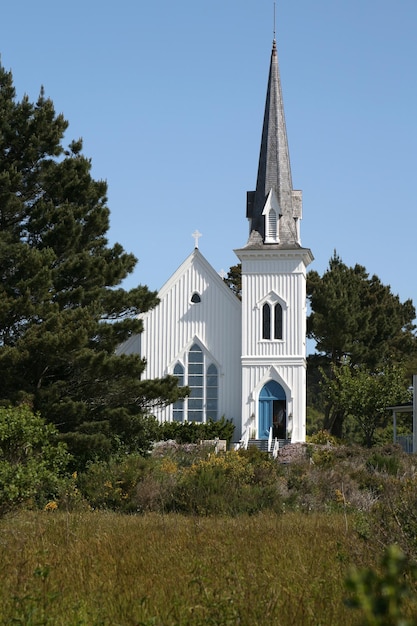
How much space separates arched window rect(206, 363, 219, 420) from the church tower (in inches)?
56.3

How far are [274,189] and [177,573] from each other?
3629 centimetres

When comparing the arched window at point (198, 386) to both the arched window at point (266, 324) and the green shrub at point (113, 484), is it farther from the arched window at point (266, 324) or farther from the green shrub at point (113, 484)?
the green shrub at point (113, 484)

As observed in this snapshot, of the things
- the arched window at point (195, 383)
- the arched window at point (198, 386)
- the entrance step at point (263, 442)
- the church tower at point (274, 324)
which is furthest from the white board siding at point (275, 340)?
the arched window at point (195, 383)

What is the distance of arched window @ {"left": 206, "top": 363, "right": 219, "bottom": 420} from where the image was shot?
40656 mm

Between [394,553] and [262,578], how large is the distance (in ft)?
18.9

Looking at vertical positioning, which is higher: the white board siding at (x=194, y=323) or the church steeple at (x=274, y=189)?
the church steeple at (x=274, y=189)

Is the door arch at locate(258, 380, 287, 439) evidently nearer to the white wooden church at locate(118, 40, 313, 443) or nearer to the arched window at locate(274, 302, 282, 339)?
the white wooden church at locate(118, 40, 313, 443)

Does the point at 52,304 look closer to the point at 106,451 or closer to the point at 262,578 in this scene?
the point at 106,451

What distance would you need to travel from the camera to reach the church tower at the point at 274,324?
4000 cm

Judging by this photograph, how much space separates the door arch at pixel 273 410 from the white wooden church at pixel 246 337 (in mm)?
44

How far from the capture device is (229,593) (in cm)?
634

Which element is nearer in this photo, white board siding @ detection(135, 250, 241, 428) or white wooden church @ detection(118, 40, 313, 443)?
white wooden church @ detection(118, 40, 313, 443)

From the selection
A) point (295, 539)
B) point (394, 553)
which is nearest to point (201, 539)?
point (295, 539)

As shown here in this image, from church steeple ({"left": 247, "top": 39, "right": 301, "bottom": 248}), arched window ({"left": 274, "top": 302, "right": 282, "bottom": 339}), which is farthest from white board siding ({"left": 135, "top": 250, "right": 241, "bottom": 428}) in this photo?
church steeple ({"left": 247, "top": 39, "right": 301, "bottom": 248})
